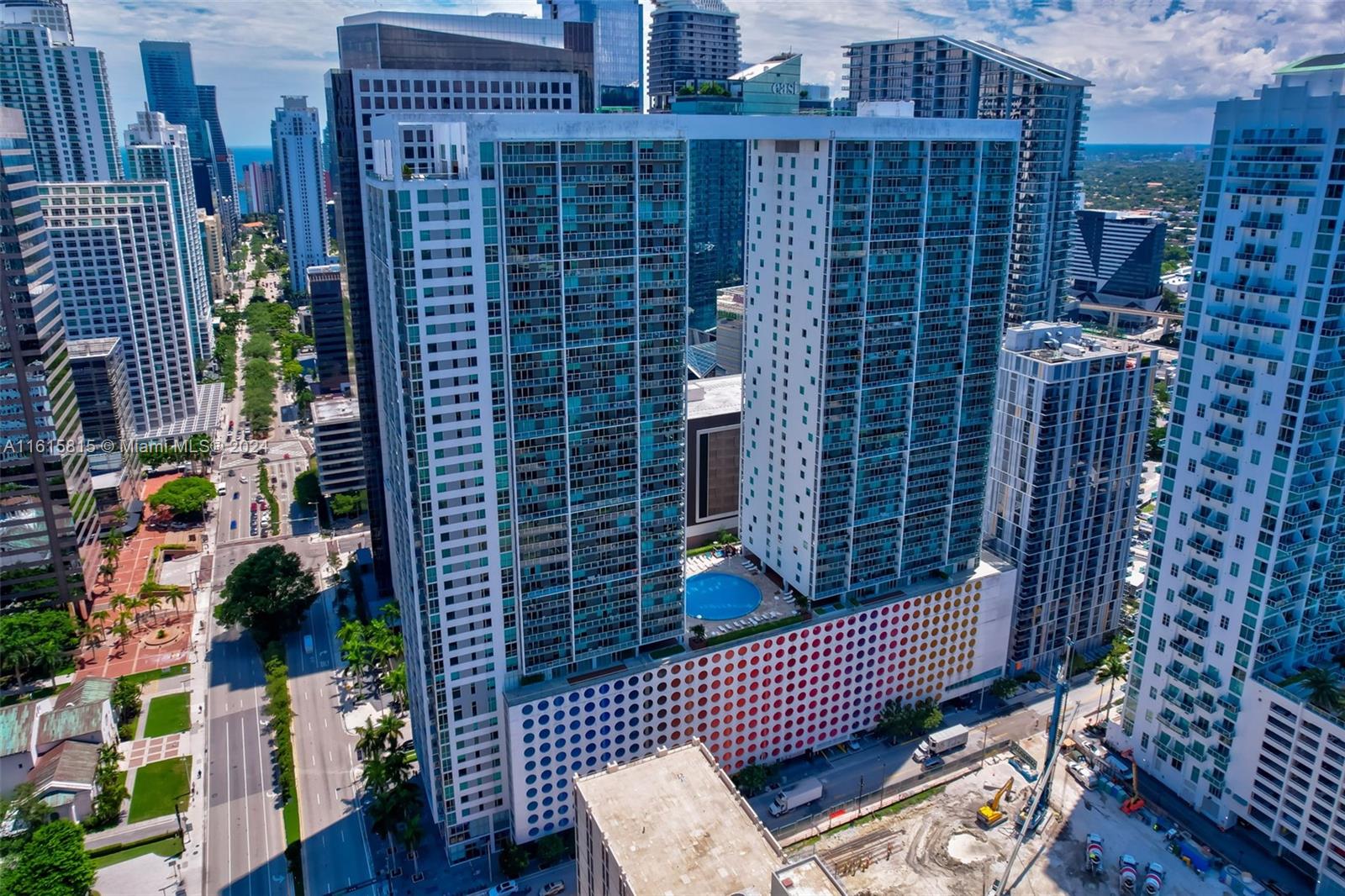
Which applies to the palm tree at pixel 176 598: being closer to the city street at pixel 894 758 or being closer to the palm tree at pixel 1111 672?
the city street at pixel 894 758

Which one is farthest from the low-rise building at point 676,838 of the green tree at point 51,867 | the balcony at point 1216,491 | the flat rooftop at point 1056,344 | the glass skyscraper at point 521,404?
the flat rooftop at point 1056,344

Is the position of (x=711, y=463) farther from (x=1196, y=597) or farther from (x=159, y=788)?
(x=159, y=788)

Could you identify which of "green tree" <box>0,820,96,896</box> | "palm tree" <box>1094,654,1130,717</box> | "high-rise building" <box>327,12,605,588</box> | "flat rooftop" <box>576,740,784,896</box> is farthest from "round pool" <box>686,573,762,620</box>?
"green tree" <box>0,820,96,896</box>

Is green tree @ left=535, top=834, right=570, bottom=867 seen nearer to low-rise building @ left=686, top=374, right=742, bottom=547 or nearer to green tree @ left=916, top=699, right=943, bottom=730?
green tree @ left=916, top=699, right=943, bottom=730

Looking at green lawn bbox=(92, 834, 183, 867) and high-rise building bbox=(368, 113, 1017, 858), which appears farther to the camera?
green lawn bbox=(92, 834, 183, 867)

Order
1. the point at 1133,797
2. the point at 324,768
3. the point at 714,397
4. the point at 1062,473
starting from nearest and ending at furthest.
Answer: the point at 1133,797, the point at 324,768, the point at 1062,473, the point at 714,397

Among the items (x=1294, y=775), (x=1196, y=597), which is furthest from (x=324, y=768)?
(x=1294, y=775)

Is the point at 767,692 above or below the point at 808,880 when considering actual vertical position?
below
